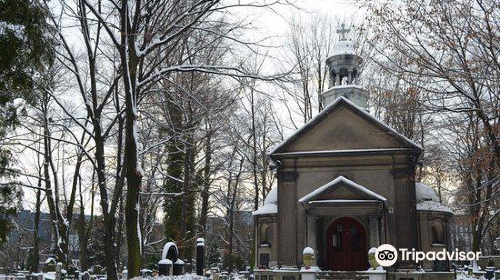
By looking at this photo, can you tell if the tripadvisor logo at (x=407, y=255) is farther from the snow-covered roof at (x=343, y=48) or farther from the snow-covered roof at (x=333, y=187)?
the snow-covered roof at (x=343, y=48)

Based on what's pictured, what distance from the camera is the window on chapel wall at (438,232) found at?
79.2 feet

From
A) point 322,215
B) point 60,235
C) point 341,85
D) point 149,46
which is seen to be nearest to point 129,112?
point 149,46

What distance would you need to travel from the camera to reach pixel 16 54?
1205 centimetres

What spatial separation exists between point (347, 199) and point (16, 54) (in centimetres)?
1510

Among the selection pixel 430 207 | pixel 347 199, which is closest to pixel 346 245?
pixel 347 199

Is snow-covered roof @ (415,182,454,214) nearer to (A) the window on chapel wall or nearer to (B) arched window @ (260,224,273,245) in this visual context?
(A) the window on chapel wall

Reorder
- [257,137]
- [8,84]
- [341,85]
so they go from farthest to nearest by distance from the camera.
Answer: [257,137] → [341,85] → [8,84]

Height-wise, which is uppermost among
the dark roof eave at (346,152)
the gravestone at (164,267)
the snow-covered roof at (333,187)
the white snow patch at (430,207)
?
the dark roof eave at (346,152)

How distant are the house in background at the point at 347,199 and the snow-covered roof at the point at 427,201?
0.05 meters

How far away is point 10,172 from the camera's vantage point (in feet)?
47.1

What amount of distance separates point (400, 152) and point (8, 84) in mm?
16843

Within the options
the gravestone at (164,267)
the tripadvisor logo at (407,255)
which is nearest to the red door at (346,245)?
the tripadvisor logo at (407,255)

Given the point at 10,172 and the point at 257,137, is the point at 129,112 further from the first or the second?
the point at 257,137

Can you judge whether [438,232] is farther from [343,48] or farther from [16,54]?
[16,54]
